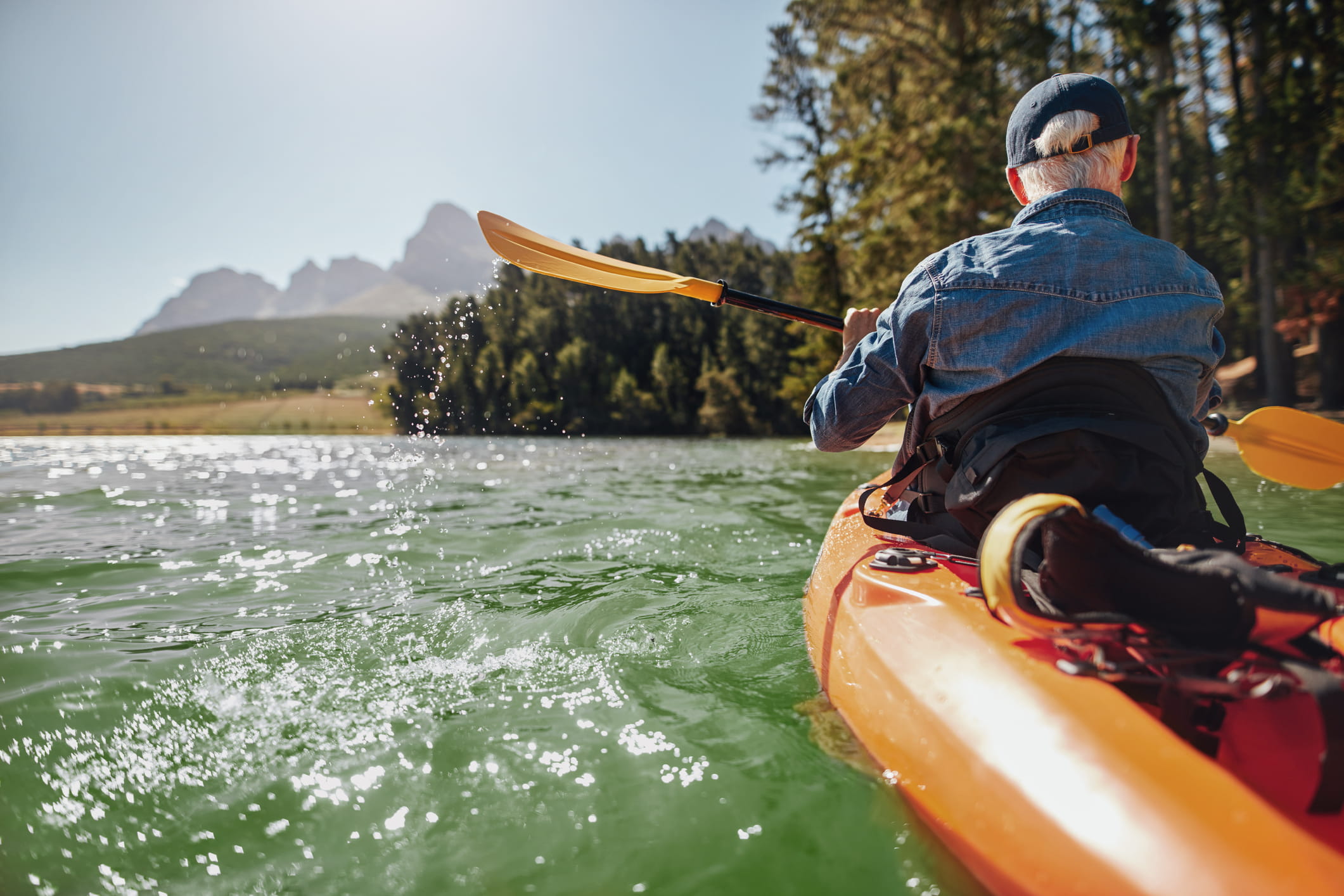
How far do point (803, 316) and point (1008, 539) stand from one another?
2371 millimetres

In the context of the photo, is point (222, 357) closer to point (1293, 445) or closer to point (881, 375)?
point (881, 375)

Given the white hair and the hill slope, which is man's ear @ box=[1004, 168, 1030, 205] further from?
the hill slope

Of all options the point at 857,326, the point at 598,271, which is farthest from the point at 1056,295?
the point at 598,271

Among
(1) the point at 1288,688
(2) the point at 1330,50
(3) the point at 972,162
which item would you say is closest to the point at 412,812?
(1) the point at 1288,688

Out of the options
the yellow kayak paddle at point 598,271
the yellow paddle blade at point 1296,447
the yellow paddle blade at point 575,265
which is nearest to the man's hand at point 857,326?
the yellow kayak paddle at point 598,271

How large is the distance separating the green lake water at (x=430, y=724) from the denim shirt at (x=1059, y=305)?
115 centimetres

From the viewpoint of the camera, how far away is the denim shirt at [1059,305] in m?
1.64

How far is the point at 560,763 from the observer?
1.86 metres

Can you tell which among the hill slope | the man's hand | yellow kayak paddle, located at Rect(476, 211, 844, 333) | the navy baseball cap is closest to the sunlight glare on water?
the man's hand

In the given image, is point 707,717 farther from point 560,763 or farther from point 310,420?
point 310,420

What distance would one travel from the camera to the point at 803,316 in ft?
11.5

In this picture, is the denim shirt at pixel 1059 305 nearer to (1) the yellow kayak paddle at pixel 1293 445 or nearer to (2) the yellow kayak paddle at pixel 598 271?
(1) the yellow kayak paddle at pixel 1293 445

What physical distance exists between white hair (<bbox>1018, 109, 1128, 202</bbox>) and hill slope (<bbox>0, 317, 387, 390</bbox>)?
89354 millimetres

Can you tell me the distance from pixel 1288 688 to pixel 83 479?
15582 mm
